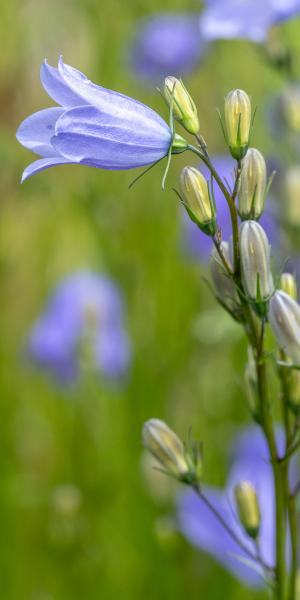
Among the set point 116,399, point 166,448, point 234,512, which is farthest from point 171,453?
point 116,399

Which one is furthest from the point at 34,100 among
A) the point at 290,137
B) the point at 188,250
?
the point at 290,137

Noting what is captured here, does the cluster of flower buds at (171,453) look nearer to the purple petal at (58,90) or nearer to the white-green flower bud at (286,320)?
the white-green flower bud at (286,320)

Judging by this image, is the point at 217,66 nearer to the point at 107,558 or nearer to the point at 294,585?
the point at 107,558

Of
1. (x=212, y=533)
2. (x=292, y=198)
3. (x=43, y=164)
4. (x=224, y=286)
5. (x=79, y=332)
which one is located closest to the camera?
(x=43, y=164)

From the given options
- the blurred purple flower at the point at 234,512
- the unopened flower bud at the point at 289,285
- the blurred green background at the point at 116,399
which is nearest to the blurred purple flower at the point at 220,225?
the blurred green background at the point at 116,399

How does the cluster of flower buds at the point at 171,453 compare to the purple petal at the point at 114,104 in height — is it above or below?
below

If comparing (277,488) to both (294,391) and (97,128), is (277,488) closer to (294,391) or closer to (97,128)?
(294,391)

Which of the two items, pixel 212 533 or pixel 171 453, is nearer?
pixel 171 453
